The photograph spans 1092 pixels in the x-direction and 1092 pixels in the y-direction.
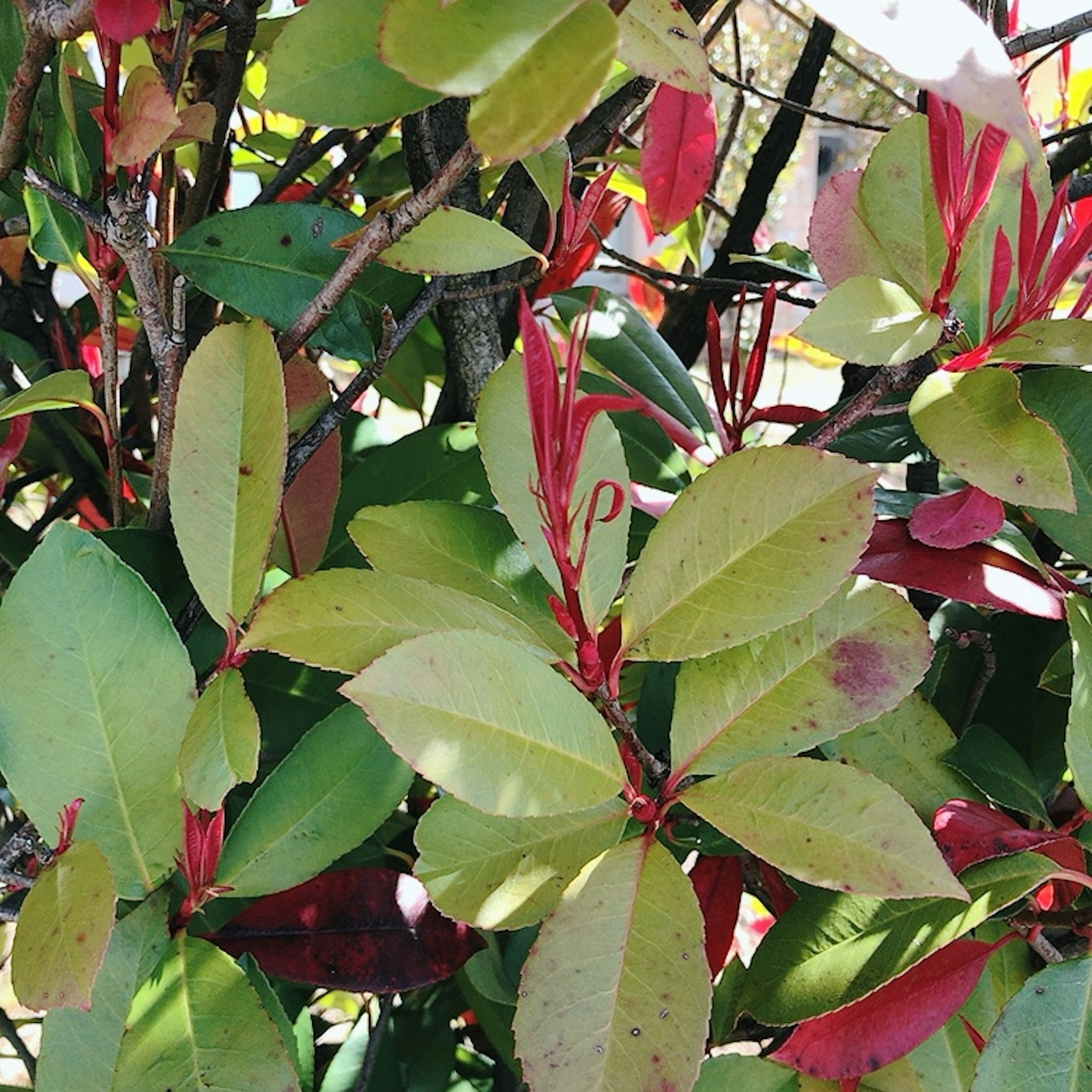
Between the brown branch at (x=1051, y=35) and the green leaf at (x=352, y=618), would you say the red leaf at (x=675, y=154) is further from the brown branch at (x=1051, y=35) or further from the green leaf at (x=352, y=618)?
the green leaf at (x=352, y=618)

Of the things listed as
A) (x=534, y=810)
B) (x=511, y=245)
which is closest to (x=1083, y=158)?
(x=511, y=245)


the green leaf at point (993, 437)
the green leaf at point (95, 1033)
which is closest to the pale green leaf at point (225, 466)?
the green leaf at point (95, 1033)

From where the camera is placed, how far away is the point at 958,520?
1.41ft

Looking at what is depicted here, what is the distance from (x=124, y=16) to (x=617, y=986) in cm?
36

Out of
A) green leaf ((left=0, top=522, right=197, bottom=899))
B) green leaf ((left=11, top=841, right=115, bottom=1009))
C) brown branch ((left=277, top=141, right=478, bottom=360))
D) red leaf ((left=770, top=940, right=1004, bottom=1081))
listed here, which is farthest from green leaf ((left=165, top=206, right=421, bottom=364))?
red leaf ((left=770, top=940, right=1004, bottom=1081))

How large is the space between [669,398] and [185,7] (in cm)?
32

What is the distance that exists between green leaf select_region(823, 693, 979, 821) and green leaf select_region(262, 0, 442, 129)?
31cm

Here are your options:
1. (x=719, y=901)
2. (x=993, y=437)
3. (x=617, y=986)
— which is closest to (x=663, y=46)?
(x=993, y=437)

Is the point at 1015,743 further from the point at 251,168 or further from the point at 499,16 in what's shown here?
the point at 251,168

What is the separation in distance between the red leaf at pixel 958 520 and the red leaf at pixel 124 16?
33 centimetres

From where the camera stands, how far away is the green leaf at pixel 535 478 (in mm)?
404

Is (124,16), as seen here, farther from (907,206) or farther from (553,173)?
(907,206)

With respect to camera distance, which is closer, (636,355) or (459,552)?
(459,552)

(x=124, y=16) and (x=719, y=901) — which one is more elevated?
(x=124, y=16)
